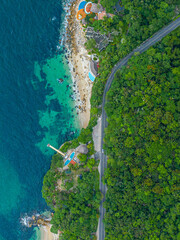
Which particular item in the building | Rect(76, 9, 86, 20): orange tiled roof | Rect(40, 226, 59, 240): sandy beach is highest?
Rect(76, 9, 86, 20): orange tiled roof

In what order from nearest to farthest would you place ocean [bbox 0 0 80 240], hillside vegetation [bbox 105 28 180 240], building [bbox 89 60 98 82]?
hillside vegetation [bbox 105 28 180 240] → building [bbox 89 60 98 82] → ocean [bbox 0 0 80 240]

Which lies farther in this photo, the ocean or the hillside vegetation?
the ocean

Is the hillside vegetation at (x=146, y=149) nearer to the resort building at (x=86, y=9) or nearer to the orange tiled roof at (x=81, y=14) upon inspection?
the resort building at (x=86, y=9)

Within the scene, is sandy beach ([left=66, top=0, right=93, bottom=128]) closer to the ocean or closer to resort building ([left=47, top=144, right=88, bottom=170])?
the ocean

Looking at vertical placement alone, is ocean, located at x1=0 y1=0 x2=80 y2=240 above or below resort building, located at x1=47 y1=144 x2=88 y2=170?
above

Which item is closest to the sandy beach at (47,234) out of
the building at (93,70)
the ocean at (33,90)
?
the ocean at (33,90)

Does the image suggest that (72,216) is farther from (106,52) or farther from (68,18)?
(68,18)

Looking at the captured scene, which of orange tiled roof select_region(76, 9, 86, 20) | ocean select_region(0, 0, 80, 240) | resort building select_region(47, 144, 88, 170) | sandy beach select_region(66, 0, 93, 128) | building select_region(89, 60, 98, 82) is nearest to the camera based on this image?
resort building select_region(47, 144, 88, 170)

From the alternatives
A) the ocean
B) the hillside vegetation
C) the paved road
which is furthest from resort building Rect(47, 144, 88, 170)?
the hillside vegetation
